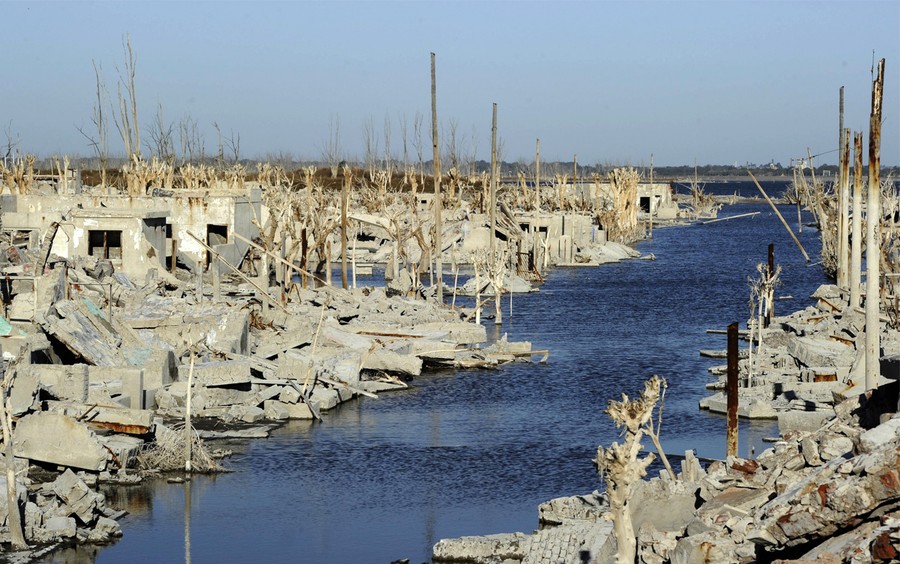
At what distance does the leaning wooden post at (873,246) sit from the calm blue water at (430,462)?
2323mm

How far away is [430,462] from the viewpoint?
17703 millimetres

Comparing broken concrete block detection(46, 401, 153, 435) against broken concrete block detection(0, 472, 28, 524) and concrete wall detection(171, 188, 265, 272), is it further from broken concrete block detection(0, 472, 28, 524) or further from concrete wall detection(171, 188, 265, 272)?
concrete wall detection(171, 188, 265, 272)

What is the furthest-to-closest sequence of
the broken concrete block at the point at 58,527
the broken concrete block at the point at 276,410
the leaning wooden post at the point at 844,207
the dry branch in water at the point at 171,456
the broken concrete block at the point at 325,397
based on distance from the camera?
the leaning wooden post at the point at 844,207
the broken concrete block at the point at 325,397
the broken concrete block at the point at 276,410
the dry branch in water at the point at 171,456
the broken concrete block at the point at 58,527

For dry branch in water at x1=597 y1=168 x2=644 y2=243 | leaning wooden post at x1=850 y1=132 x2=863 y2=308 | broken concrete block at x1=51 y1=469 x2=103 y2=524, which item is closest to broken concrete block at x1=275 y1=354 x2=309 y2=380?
broken concrete block at x1=51 y1=469 x2=103 y2=524

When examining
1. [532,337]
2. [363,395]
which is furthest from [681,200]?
[363,395]

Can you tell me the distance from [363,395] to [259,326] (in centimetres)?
491

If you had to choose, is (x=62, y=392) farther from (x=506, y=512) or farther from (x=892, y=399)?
(x=892, y=399)

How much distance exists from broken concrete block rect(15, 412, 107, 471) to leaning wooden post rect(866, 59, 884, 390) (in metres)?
9.76

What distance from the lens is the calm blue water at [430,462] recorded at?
14.0 metres

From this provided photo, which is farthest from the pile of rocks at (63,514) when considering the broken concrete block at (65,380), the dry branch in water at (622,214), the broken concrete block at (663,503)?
the dry branch in water at (622,214)

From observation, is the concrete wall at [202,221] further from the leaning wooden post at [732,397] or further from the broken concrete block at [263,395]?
the leaning wooden post at [732,397]

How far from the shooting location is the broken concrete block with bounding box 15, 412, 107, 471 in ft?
51.0

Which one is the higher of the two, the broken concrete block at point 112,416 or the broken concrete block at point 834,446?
→ the broken concrete block at point 834,446

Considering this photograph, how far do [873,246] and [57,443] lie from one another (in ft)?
35.3
